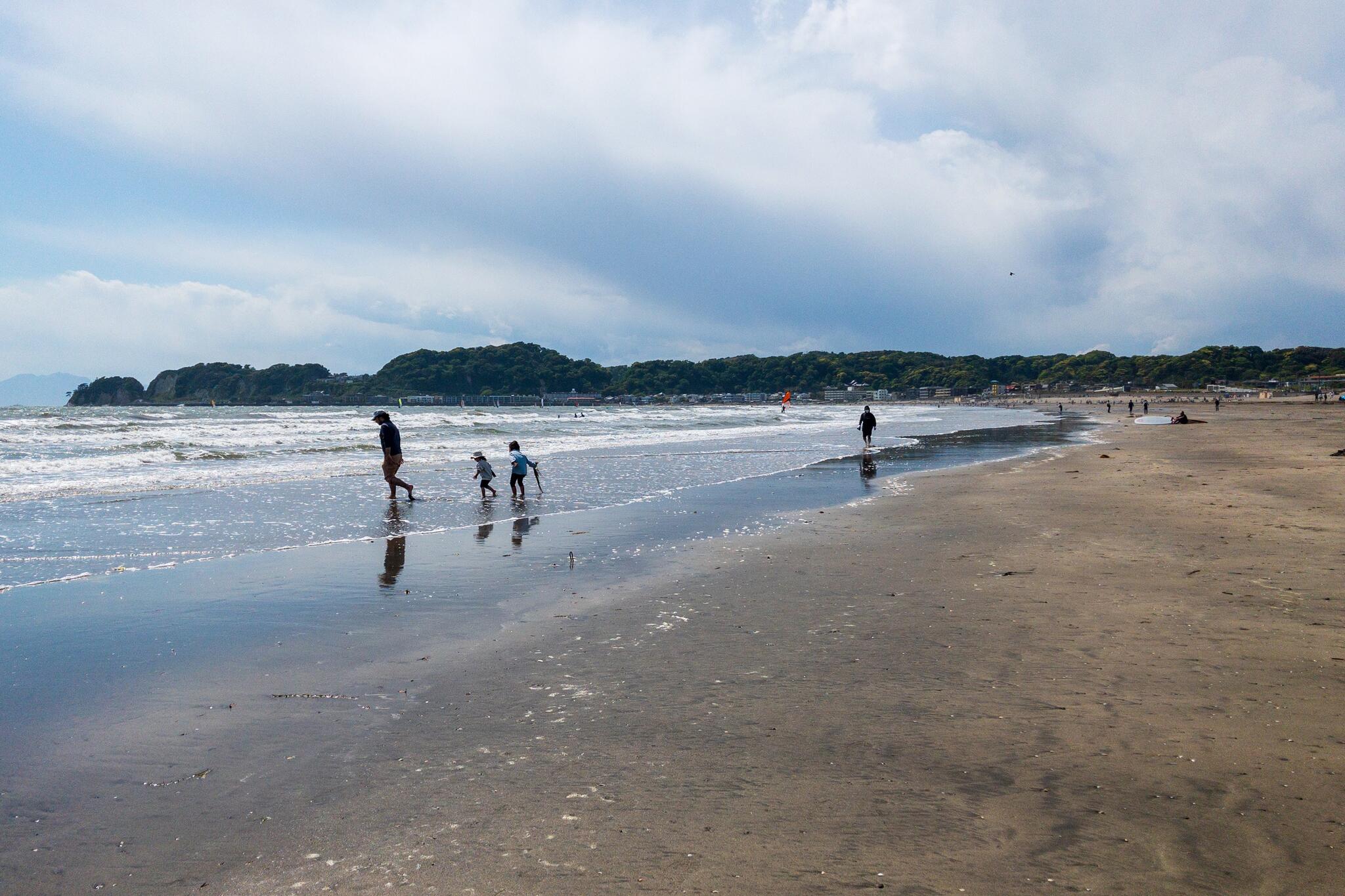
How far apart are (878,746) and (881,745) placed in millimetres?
23

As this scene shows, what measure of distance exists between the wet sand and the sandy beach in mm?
20

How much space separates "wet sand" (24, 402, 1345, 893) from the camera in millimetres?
3484

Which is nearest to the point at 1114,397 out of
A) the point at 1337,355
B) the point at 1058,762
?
the point at 1337,355

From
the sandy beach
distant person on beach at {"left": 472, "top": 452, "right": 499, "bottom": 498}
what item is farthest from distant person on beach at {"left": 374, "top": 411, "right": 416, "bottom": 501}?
the sandy beach

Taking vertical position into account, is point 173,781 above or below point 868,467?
above

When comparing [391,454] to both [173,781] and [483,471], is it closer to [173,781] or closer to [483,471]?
[483,471]

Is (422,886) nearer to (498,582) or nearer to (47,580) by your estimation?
(498,582)

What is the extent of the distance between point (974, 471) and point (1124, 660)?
680 inches

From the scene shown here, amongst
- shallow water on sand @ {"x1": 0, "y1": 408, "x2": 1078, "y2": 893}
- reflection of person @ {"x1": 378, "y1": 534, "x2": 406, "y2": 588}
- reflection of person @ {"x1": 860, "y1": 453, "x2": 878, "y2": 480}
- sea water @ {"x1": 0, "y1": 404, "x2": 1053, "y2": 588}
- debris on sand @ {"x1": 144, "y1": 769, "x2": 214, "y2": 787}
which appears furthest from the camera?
reflection of person @ {"x1": 860, "y1": 453, "x2": 878, "y2": 480}

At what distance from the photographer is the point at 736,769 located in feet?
14.4

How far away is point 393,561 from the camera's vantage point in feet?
36.2

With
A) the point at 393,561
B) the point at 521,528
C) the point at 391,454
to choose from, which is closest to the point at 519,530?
the point at 521,528

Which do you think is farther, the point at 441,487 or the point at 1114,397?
the point at 1114,397

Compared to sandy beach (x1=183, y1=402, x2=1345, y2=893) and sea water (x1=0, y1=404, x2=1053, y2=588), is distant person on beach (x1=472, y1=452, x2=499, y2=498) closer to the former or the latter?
sea water (x1=0, y1=404, x2=1053, y2=588)
